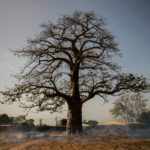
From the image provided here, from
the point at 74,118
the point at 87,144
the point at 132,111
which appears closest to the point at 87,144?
the point at 87,144

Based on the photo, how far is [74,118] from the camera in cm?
1739

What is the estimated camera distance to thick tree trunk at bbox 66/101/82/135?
679 inches

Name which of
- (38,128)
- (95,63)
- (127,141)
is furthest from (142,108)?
(127,141)

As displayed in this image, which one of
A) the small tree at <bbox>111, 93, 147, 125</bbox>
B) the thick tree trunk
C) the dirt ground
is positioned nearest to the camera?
the dirt ground

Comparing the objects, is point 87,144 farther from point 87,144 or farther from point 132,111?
point 132,111

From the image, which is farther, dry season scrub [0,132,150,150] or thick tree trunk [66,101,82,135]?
thick tree trunk [66,101,82,135]

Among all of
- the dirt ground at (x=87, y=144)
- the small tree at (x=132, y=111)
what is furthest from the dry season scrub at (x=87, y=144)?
the small tree at (x=132, y=111)

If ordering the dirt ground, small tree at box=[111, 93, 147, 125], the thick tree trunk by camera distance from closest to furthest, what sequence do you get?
the dirt ground → the thick tree trunk → small tree at box=[111, 93, 147, 125]

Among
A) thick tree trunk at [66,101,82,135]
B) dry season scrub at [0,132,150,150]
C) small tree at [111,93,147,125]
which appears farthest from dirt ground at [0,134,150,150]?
small tree at [111,93,147,125]

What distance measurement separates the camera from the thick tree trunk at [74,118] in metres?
17.2

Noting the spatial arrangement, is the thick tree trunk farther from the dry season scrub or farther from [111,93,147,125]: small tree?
[111,93,147,125]: small tree

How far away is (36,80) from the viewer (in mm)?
17719

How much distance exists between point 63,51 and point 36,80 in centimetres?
253

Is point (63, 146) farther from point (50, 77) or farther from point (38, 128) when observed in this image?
point (38, 128)
